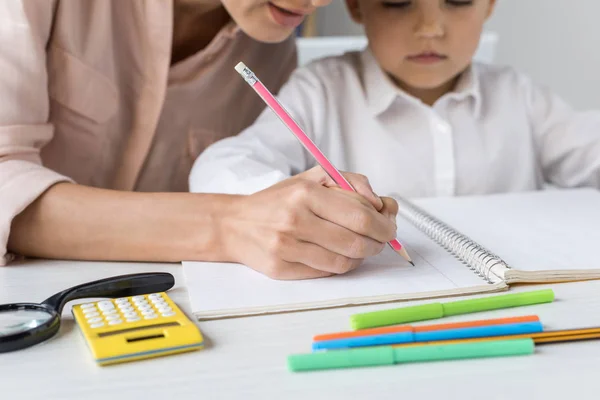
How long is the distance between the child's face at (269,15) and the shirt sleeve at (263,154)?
0.14 metres

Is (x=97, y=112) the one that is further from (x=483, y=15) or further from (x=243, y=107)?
(x=483, y=15)

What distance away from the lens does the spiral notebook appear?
1.92 ft

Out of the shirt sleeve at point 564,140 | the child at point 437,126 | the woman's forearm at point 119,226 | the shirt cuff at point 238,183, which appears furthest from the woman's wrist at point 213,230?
the shirt sleeve at point 564,140

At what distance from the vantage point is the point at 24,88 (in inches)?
32.3

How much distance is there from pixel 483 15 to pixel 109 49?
52cm

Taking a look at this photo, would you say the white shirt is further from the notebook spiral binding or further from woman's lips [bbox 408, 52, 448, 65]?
the notebook spiral binding

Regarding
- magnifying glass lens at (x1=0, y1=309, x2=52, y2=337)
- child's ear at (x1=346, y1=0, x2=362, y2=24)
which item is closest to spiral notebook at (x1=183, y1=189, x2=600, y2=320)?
magnifying glass lens at (x1=0, y1=309, x2=52, y2=337)

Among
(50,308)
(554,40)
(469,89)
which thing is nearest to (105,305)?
(50,308)

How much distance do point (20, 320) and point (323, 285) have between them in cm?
24

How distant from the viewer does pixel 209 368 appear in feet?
1.54

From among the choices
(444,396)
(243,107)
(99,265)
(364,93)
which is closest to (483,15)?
(364,93)

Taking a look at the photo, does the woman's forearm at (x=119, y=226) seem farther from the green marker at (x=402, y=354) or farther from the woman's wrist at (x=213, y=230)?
the green marker at (x=402, y=354)

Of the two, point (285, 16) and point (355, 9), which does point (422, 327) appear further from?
point (355, 9)

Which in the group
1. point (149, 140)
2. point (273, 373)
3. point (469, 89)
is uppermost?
point (469, 89)
